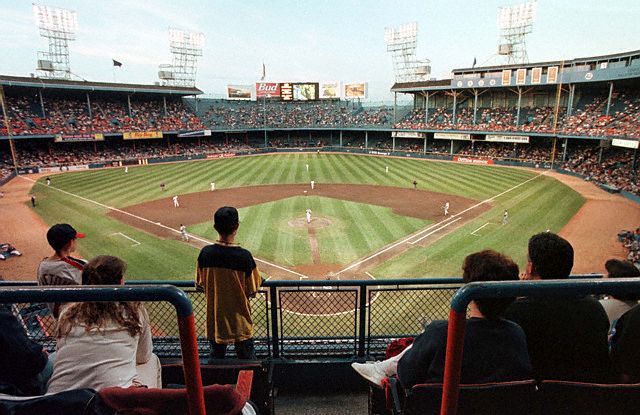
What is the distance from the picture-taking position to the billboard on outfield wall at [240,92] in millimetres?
71769

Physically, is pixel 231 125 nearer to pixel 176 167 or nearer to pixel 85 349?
pixel 176 167

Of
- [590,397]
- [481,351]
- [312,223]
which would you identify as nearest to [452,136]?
[312,223]

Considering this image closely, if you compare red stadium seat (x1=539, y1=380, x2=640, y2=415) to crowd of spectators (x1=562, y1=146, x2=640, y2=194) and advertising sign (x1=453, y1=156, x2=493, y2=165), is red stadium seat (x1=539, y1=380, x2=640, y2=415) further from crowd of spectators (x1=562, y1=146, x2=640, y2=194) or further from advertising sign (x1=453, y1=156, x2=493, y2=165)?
advertising sign (x1=453, y1=156, x2=493, y2=165)

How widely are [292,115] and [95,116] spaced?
3235cm

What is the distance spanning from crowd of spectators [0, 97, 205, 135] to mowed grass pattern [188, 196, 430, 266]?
35.5m

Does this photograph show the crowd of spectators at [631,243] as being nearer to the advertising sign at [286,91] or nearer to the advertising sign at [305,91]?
Result: the advertising sign at [305,91]

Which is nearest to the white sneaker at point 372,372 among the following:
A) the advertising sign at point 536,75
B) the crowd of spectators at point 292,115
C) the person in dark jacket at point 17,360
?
the person in dark jacket at point 17,360

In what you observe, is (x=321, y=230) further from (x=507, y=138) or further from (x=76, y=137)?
(x=76, y=137)

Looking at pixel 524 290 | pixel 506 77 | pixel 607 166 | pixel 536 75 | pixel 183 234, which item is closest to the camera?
pixel 524 290

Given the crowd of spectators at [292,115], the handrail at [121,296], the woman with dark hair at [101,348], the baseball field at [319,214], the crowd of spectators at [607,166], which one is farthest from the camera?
the crowd of spectators at [292,115]

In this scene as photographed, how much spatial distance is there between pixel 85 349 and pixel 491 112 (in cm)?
5919

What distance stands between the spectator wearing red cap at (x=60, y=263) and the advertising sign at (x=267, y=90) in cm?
6843

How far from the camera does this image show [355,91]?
7162 centimetres

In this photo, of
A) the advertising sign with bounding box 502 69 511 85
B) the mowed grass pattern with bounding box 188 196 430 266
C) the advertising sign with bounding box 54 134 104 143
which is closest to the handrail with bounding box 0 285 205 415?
the mowed grass pattern with bounding box 188 196 430 266
